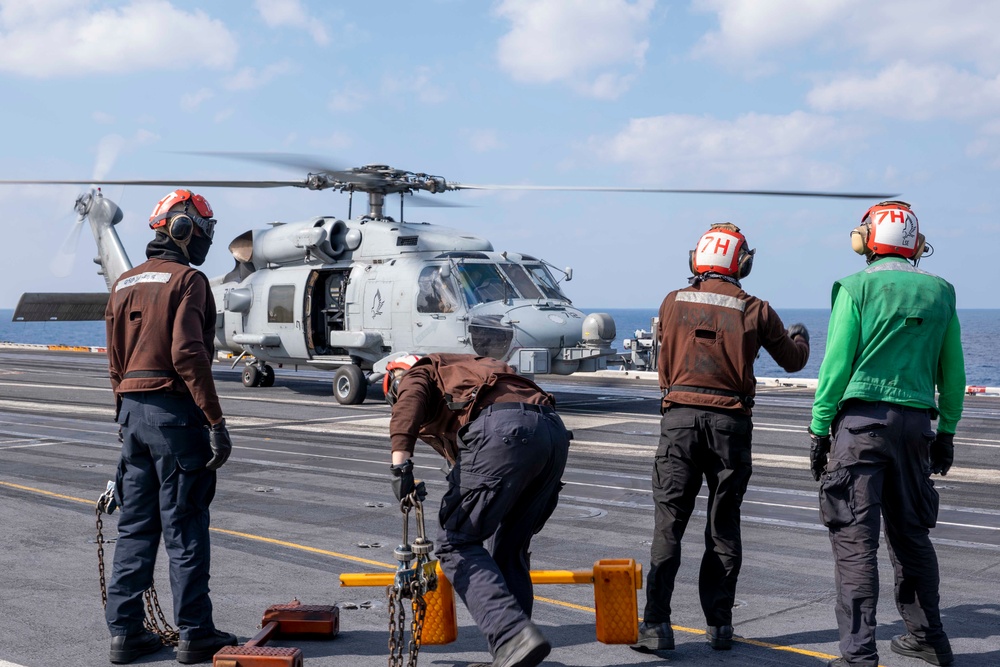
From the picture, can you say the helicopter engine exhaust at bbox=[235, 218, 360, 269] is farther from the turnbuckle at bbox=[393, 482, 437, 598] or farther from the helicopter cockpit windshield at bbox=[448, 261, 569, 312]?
the turnbuckle at bbox=[393, 482, 437, 598]

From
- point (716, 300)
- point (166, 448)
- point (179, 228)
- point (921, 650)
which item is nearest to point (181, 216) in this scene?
point (179, 228)

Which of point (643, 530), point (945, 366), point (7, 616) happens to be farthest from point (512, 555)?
point (643, 530)

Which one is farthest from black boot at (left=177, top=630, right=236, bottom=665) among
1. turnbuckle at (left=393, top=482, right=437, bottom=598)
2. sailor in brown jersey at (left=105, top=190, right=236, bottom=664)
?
turnbuckle at (left=393, top=482, right=437, bottom=598)

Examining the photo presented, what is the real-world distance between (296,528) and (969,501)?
6.30 metres

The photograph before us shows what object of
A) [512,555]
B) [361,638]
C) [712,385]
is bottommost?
[361,638]

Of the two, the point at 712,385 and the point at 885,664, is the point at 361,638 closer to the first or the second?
the point at 712,385

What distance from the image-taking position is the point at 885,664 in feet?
17.0

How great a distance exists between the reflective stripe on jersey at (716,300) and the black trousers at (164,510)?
262 cm

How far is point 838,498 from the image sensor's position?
5.07 metres

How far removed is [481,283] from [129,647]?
13.1 m

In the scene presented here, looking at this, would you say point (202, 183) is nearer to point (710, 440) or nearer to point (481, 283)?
point (481, 283)

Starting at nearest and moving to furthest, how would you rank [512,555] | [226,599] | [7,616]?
1. [512,555]
2. [7,616]
3. [226,599]

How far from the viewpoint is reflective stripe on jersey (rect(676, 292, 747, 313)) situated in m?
5.48

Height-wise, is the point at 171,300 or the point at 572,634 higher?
the point at 171,300
